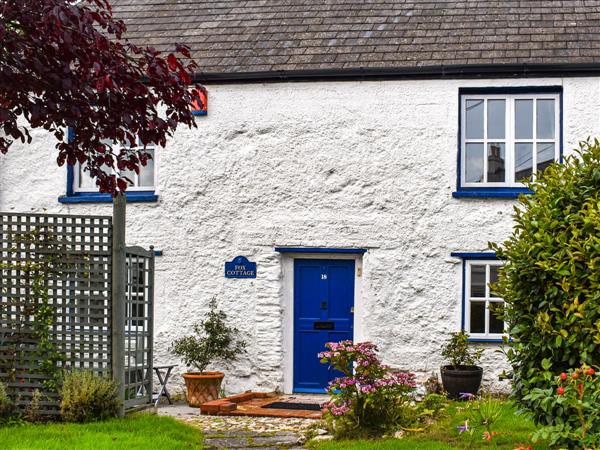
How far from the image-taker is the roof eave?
13195mm

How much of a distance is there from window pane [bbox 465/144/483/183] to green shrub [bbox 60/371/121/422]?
6.28m

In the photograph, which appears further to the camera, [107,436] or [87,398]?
[87,398]

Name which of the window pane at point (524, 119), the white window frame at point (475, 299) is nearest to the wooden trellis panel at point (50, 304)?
the white window frame at point (475, 299)

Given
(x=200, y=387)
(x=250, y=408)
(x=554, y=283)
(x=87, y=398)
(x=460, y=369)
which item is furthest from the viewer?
(x=200, y=387)

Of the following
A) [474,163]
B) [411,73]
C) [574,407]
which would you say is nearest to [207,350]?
[474,163]

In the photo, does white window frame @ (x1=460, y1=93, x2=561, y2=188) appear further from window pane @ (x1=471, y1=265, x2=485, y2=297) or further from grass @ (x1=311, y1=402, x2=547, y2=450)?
grass @ (x1=311, y1=402, x2=547, y2=450)

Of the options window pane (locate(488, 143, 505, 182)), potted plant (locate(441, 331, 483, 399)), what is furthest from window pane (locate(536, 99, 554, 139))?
potted plant (locate(441, 331, 483, 399))

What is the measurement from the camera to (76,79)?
670 cm

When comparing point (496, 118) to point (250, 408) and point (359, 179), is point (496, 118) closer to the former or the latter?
point (359, 179)

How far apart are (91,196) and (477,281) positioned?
594 centimetres

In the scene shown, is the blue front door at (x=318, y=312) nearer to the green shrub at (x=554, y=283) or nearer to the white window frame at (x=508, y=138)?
the white window frame at (x=508, y=138)

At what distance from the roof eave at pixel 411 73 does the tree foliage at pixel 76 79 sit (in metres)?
6.52

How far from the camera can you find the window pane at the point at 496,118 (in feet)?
44.7

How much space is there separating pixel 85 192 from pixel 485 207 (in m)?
6.08
